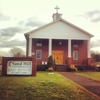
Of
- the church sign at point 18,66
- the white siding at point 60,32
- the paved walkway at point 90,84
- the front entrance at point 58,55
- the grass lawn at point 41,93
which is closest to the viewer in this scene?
the grass lawn at point 41,93

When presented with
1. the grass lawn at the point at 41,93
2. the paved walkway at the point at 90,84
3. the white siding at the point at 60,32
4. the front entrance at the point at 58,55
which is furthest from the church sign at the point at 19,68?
the front entrance at the point at 58,55

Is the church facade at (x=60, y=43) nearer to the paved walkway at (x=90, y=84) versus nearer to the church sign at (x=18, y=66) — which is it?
the church sign at (x=18, y=66)

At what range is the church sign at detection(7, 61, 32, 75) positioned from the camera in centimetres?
1772

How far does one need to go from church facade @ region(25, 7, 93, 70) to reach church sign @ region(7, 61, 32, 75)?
13.7m

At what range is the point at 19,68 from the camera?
1791 centimetres

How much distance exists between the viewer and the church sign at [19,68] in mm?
17719

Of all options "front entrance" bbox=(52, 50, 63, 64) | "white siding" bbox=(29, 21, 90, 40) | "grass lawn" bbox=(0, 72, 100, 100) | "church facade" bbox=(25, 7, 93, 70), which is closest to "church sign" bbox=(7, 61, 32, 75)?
"grass lawn" bbox=(0, 72, 100, 100)

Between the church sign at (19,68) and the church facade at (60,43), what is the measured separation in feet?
44.8

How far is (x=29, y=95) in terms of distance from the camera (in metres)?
9.98

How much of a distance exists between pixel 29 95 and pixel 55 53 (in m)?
24.8

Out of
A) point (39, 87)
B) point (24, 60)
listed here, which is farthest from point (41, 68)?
point (39, 87)

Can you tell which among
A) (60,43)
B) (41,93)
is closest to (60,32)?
(60,43)

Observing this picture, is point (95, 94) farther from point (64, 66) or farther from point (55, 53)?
point (55, 53)

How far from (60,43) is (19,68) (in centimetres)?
1668
